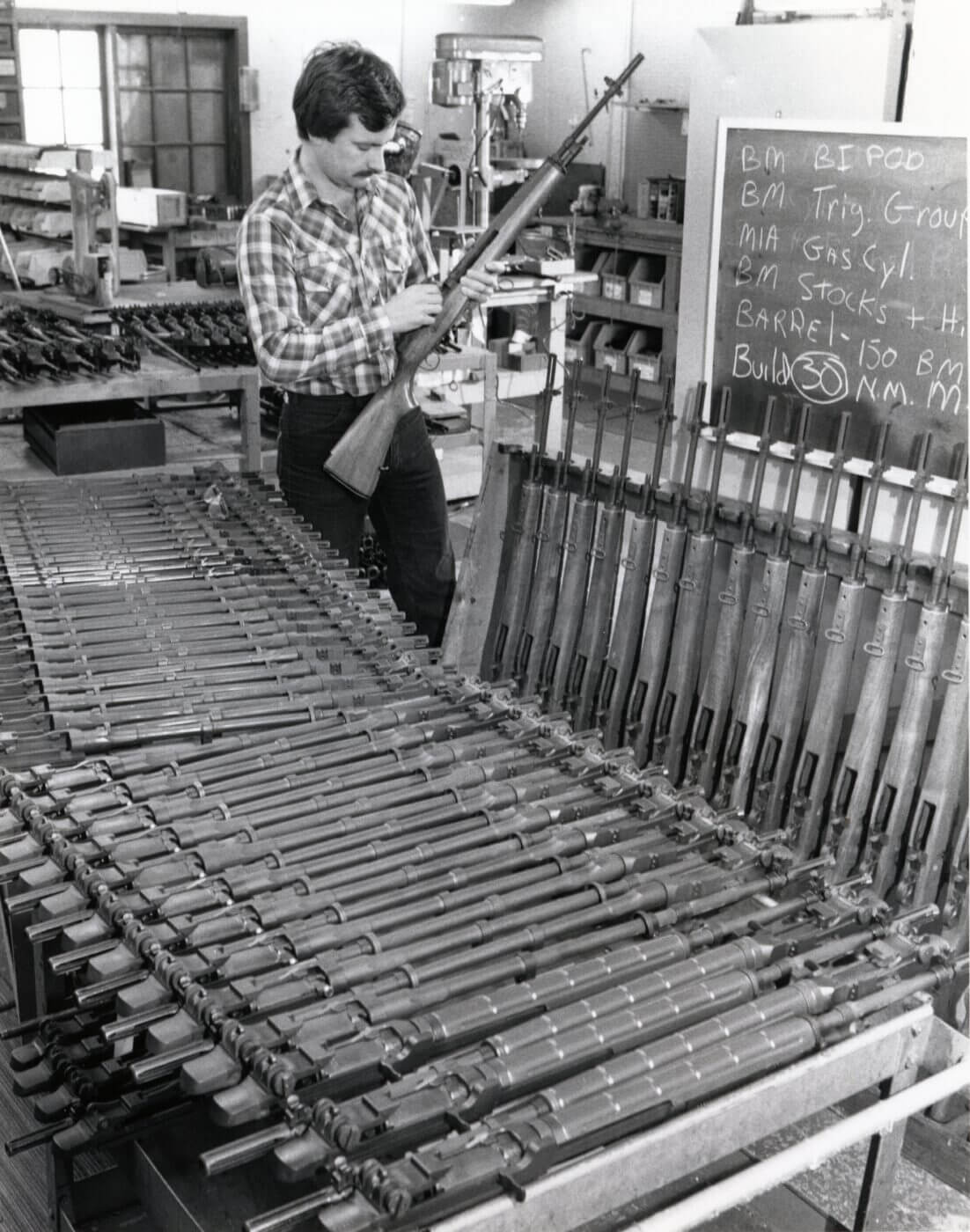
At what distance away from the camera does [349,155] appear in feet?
8.59

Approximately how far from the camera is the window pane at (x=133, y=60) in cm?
866

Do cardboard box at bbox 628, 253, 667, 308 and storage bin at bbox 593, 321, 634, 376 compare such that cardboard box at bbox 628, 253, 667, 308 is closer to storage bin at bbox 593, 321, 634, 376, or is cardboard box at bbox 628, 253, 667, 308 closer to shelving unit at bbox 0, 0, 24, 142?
storage bin at bbox 593, 321, 634, 376

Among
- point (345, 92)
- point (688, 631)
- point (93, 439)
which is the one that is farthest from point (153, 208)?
point (688, 631)

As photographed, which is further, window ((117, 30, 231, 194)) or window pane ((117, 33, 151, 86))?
window ((117, 30, 231, 194))

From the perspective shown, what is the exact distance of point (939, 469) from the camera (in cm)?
271

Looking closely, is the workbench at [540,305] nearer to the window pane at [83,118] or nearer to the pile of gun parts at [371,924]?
the pile of gun parts at [371,924]

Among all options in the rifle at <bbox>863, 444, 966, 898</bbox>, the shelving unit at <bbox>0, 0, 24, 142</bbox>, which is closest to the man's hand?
the rifle at <bbox>863, 444, 966, 898</bbox>

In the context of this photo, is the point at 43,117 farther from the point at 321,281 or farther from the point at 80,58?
the point at 321,281

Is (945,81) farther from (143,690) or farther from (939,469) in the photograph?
(143,690)

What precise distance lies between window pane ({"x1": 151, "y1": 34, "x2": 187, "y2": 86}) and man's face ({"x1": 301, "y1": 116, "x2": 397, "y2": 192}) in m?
6.90

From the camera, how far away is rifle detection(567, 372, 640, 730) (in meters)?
2.96

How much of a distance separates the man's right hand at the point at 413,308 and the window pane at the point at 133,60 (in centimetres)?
697

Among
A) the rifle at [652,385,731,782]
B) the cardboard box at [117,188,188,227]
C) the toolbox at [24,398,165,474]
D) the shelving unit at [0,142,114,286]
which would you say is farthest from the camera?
the cardboard box at [117,188,188,227]

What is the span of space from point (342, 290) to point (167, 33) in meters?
7.02
